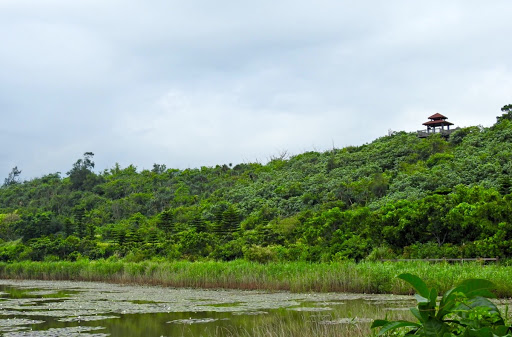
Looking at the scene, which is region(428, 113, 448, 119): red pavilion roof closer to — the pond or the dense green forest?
the dense green forest

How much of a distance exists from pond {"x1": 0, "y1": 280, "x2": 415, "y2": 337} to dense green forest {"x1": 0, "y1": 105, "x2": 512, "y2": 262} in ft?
28.4

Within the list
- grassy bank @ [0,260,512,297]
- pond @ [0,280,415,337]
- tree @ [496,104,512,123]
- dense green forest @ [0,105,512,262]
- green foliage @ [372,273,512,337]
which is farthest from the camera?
tree @ [496,104,512,123]

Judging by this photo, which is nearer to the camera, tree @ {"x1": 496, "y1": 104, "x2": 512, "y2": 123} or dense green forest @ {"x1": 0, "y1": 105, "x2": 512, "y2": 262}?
dense green forest @ {"x1": 0, "y1": 105, "x2": 512, "y2": 262}

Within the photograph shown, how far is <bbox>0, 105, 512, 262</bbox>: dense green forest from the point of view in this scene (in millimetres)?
26203

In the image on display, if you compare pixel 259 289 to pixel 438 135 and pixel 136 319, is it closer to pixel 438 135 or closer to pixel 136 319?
pixel 136 319

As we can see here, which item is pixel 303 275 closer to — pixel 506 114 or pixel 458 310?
pixel 458 310

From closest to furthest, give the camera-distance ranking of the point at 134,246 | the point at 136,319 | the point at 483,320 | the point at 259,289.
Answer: the point at 483,320 < the point at 136,319 < the point at 259,289 < the point at 134,246


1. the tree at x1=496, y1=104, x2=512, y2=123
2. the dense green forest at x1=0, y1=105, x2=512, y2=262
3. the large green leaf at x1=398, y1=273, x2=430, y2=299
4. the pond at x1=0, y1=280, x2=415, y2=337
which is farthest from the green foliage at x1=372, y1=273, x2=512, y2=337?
the tree at x1=496, y1=104, x2=512, y2=123

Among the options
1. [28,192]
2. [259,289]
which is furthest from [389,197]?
[28,192]

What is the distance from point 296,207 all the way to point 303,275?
29.6 m

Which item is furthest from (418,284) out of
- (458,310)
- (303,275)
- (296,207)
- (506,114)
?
(506,114)

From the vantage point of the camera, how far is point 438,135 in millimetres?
59906

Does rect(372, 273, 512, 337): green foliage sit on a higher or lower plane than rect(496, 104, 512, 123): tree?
lower

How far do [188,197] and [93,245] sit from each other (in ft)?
70.1
